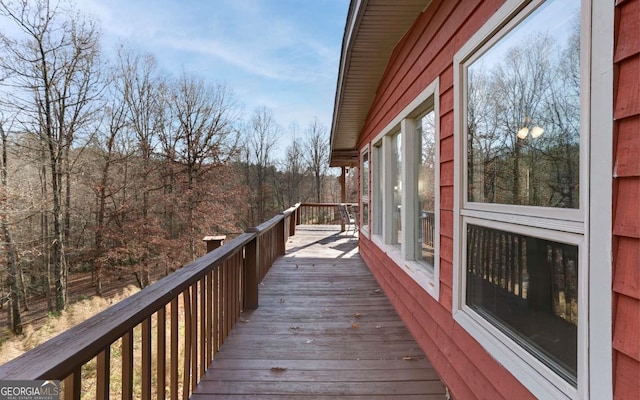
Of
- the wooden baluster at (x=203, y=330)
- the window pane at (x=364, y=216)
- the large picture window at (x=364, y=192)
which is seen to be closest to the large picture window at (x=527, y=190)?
the wooden baluster at (x=203, y=330)

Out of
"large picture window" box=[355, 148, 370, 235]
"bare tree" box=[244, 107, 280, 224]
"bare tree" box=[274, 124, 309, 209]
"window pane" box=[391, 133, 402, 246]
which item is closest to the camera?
"window pane" box=[391, 133, 402, 246]

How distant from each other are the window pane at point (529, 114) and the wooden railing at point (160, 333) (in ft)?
5.44

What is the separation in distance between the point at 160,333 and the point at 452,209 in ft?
5.98

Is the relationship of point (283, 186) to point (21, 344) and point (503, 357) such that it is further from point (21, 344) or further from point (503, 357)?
point (503, 357)

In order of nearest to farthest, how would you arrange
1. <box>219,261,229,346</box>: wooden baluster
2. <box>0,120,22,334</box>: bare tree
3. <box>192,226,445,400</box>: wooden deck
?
<box>192,226,445,400</box>: wooden deck < <box>219,261,229,346</box>: wooden baluster < <box>0,120,22,334</box>: bare tree

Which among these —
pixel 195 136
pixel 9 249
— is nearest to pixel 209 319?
pixel 9 249

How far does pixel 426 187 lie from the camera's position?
2.69 m

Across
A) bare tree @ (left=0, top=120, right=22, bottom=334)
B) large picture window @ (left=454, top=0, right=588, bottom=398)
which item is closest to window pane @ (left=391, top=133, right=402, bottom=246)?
large picture window @ (left=454, top=0, right=588, bottom=398)

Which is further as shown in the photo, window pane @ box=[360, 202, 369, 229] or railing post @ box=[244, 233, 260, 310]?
window pane @ box=[360, 202, 369, 229]

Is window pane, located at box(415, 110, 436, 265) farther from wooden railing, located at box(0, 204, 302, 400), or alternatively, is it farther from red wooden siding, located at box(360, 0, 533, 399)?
wooden railing, located at box(0, 204, 302, 400)

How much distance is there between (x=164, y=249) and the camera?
43.3ft

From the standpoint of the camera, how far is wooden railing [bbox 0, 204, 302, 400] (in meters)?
0.89

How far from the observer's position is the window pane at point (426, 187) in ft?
8.27

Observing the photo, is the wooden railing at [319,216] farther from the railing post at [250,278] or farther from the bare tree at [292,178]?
the railing post at [250,278]
